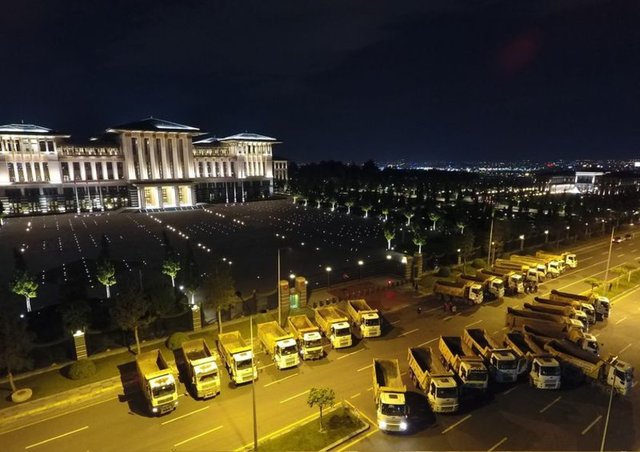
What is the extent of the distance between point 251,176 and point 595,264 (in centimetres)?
10595

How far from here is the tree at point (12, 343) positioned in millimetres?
20594

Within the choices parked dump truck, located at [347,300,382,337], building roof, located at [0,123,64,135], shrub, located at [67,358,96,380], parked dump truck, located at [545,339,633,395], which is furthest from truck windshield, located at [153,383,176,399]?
building roof, located at [0,123,64,135]

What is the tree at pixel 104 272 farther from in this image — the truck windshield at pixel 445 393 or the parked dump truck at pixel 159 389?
the truck windshield at pixel 445 393

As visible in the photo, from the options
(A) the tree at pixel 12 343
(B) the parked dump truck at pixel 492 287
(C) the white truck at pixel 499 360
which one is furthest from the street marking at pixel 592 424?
(A) the tree at pixel 12 343

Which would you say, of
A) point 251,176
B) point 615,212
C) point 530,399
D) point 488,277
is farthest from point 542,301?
point 251,176

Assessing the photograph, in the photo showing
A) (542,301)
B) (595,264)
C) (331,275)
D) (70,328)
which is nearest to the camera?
(70,328)

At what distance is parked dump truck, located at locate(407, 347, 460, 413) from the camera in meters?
19.2

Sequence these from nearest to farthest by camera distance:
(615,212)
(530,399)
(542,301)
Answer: (530,399), (542,301), (615,212)

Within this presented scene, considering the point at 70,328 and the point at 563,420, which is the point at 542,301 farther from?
the point at 70,328

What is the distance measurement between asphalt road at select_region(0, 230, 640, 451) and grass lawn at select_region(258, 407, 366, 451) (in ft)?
2.55

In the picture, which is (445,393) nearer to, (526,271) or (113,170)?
(526,271)

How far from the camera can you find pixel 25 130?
3666 inches

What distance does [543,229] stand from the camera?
2440 inches

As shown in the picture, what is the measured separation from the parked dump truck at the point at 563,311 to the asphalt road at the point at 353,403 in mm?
4170
